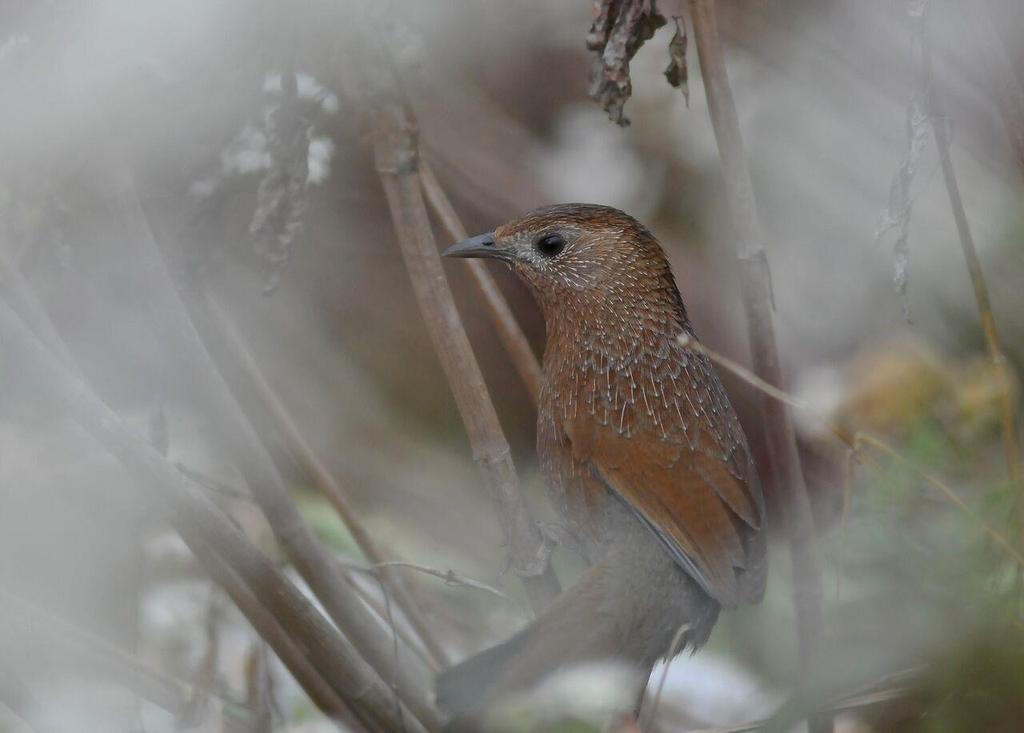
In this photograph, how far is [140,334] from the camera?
81.4 inches

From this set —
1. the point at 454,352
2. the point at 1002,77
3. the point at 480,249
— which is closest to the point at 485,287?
the point at 480,249

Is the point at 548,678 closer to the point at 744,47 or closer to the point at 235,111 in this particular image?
the point at 235,111

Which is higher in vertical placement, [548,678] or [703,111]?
[703,111]

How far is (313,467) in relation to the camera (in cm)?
204

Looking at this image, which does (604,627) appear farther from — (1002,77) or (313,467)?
(1002,77)

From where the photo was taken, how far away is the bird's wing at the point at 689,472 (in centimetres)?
157

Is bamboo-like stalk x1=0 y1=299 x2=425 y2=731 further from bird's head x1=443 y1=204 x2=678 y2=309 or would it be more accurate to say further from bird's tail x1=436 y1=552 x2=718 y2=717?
bird's head x1=443 y1=204 x2=678 y2=309

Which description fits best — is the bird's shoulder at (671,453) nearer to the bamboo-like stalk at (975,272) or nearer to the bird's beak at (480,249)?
the bird's beak at (480,249)

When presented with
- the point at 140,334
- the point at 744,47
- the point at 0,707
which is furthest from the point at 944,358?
the point at 0,707

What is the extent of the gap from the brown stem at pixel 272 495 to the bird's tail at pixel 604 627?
306 mm

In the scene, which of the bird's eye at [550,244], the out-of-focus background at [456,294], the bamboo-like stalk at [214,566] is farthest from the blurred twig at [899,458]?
the bamboo-like stalk at [214,566]

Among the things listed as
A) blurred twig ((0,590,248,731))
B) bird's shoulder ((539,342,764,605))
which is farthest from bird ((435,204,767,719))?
blurred twig ((0,590,248,731))

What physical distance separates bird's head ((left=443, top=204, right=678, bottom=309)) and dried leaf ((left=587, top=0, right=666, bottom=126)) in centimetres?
25

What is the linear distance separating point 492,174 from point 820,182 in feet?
2.77
